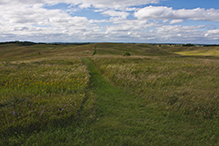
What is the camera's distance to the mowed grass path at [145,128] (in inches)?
195

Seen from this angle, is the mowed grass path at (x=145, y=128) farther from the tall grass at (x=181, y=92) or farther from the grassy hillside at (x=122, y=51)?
the grassy hillside at (x=122, y=51)

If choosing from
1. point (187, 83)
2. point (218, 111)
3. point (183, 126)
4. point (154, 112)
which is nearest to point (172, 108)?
point (154, 112)

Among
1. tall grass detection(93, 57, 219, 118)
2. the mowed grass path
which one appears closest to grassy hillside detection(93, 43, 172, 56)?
tall grass detection(93, 57, 219, 118)

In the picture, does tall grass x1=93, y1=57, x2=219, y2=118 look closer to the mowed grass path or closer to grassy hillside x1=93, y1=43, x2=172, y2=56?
the mowed grass path

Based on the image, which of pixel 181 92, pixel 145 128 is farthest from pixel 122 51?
pixel 145 128

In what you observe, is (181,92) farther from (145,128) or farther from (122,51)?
(122,51)

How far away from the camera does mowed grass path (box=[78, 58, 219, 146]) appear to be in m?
4.95

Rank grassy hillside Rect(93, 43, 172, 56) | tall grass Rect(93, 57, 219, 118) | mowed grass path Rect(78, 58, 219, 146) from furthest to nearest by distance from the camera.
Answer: grassy hillside Rect(93, 43, 172, 56) < tall grass Rect(93, 57, 219, 118) < mowed grass path Rect(78, 58, 219, 146)

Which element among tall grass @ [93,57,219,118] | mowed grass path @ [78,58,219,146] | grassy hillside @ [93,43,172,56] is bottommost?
mowed grass path @ [78,58,219,146]

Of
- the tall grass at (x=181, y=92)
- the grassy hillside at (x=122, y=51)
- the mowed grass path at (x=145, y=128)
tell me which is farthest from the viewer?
the grassy hillside at (x=122, y=51)

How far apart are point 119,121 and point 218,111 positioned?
4.81 m

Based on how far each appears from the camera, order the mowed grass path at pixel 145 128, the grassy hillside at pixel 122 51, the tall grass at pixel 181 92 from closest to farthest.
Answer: the mowed grass path at pixel 145 128 < the tall grass at pixel 181 92 < the grassy hillside at pixel 122 51

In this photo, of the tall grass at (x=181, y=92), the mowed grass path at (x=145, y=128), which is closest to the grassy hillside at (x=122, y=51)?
the tall grass at (x=181, y=92)

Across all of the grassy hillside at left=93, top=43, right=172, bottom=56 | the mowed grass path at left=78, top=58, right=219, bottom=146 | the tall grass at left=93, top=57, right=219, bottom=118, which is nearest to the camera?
the mowed grass path at left=78, top=58, right=219, bottom=146
